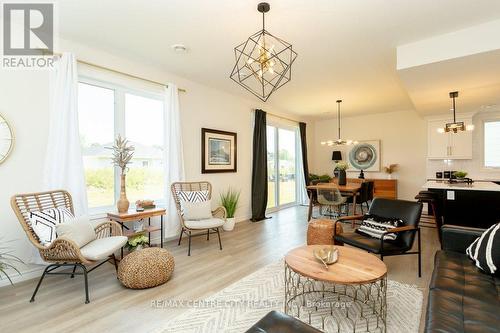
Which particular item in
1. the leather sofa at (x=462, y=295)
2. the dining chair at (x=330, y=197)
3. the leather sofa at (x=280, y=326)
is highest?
the dining chair at (x=330, y=197)

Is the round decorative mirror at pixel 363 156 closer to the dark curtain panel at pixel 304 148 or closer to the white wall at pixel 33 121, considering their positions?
the dark curtain panel at pixel 304 148

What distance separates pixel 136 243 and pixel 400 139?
6.71 meters

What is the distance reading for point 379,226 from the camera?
9.31 feet

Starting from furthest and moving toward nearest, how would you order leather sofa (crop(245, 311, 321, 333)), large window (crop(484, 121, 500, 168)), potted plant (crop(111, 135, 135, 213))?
large window (crop(484, 121, 500, 168)) → potted plant (crop(111, 135, 135, 213)) → leather sofa (crop(245, 311, 321, 333))

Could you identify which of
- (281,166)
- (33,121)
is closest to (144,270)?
(33,121)

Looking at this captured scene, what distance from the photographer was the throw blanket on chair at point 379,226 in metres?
2.75

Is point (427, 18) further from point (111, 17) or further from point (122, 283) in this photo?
point (122, 283)

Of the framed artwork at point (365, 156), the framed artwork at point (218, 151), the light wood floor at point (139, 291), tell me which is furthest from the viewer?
the framed artwork at point (365, 156)

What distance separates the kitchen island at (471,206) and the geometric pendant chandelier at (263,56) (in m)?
3.05

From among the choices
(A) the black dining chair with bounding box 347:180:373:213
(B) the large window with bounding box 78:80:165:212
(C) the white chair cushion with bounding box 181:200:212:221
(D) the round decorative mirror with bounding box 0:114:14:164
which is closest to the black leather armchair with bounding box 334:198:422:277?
(C) the white chair cushion with bounding box 181:200:212:221

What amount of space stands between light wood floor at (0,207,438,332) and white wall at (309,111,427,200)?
3.03 meters

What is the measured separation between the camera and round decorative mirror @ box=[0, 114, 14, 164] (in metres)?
2.58

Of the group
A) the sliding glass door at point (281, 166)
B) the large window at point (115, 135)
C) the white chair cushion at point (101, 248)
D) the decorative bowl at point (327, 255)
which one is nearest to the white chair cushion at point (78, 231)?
the white chair cushion at point (101, 248)

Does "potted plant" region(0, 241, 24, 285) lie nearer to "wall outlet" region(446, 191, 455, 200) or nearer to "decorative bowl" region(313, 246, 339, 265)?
"decorative bowl" region(313, 246, 339, 265)
